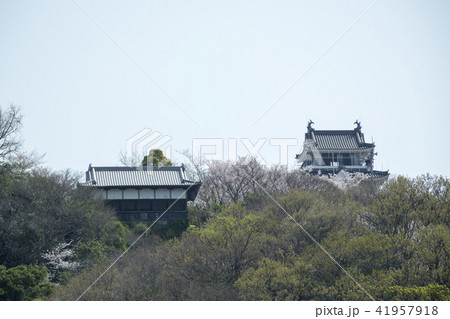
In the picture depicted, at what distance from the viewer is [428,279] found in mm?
28891

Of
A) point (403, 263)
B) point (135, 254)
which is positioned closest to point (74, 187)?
point (135, 254)

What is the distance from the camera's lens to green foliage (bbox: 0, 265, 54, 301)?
108ft

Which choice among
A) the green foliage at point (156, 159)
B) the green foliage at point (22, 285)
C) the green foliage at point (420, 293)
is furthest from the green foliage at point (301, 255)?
the green foliage at point (156, 159)

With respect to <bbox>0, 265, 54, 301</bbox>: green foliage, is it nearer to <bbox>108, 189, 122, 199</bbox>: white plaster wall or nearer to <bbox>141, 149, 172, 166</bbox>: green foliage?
<bbox>108, 189, 122, 199</bbox>: white plaster wall

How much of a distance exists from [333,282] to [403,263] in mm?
3009

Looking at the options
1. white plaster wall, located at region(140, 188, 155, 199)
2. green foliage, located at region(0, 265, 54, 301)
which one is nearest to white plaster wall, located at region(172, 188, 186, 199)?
white plaster wall, located at region(140, 188, 155, 199)

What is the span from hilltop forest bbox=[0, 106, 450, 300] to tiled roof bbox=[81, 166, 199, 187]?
4827 millimetres

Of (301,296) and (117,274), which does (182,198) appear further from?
(301,296)

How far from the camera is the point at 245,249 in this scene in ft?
105

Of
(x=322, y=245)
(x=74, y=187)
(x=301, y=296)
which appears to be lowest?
(x=301, y=296)

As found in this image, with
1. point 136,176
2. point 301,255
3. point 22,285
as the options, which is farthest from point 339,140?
point 22,285

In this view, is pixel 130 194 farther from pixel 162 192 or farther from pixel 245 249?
pixel 245 249

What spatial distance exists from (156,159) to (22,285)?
27216 mm
